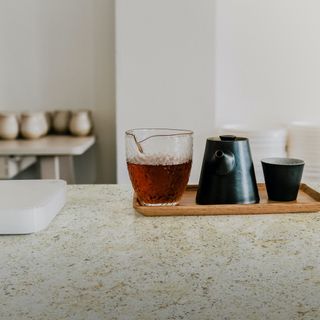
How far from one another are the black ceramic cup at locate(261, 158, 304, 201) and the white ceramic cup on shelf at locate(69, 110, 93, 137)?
218 centimetres

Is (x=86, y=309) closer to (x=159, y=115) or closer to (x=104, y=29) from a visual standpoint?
(x=159, y=115)

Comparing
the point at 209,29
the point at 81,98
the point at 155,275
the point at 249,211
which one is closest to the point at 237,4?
the point at 209,29

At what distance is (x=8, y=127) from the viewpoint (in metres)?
3.00

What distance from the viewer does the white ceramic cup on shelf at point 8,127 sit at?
9.84 ft

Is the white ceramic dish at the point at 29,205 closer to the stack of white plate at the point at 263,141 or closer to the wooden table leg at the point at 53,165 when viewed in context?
the wooden table leg at the point at 53,165

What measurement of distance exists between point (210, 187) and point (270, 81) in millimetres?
2336

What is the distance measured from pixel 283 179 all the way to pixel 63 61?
246 cm

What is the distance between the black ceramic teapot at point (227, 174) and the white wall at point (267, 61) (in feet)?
6.93

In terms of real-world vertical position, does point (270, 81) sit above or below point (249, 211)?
above

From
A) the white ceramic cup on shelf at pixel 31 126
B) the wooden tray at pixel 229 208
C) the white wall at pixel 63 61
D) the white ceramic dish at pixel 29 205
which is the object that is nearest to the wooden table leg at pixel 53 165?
the white ceramic cup on shelf at pixel 31 126

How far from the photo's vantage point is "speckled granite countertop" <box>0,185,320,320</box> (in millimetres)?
671

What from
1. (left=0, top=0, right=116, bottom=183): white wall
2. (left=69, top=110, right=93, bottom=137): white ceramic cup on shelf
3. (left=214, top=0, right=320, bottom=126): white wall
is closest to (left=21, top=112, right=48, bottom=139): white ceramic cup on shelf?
(left=69, top=110, right=93, bottom=137): white ceramic cup on shelf

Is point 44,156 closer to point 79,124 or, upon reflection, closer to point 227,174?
point 79,124

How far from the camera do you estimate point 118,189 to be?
1.30 metres
